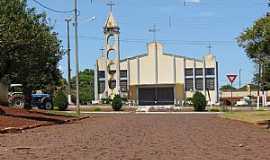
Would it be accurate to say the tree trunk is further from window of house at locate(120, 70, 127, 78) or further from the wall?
window of house at locate(120, 70, 127, 78)

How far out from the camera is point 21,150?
1716cm

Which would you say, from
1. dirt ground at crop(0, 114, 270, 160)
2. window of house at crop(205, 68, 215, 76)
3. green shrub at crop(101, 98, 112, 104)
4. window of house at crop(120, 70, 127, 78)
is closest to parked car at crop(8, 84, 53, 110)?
green shrub at crop(101, 98, 112, 104)

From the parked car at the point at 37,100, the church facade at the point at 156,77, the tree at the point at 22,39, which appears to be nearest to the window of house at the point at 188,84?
the church facade at the point at 156,77

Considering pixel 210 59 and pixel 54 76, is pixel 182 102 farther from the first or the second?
pixel 54 76

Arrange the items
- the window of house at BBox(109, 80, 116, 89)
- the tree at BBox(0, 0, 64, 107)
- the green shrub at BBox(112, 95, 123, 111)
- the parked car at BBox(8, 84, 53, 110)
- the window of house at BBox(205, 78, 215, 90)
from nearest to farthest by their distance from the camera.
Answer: the tree at BBox(0, 0, 64, 107) < the parked car at BBox(8, 84, 53, 110) < the green shrub at BBox(112, 95, 123, 111) < the window of house at BBox(205, 78, 215, 90) < the window of house at BBox(109, 80, 116, 89)

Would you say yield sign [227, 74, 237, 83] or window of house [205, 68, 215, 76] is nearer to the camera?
yield sign [227, 74, 237, 83]

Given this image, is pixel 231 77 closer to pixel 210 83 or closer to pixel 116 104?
pixel 116 104

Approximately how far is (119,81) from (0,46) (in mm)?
62781

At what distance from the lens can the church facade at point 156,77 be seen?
9381 cm

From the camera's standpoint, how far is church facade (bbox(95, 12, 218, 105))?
93.8 metres

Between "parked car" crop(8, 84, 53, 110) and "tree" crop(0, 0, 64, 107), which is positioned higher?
"tree" crop(0, 0, 64, 107)

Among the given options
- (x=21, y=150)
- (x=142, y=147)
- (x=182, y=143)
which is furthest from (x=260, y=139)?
(x=21, y=150)

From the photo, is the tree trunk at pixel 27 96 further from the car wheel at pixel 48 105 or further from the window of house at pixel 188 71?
the window of house at pixel 188 71

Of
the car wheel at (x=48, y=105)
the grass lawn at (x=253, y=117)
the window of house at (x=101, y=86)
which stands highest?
the window of house at (x=101, y=86)
